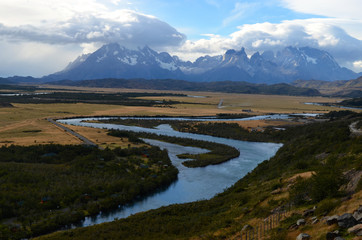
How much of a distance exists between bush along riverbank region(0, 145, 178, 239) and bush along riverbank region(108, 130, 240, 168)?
276 inches

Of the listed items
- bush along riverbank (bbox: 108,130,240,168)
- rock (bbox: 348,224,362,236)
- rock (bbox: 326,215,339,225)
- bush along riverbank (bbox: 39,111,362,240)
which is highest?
rock (bbox: 348,224,362,236)

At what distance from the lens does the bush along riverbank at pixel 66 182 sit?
42.1 meters

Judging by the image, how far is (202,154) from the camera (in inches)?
A: 3273

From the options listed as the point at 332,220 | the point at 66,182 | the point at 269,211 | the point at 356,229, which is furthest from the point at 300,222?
the point at 66,182

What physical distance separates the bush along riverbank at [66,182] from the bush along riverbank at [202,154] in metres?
7.02

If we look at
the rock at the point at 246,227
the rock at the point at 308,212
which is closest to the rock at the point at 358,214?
the rock at the point at 308,212

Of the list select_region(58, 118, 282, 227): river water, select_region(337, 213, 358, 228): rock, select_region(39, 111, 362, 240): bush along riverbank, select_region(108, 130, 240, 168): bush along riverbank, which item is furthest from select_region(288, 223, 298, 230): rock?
select_region(108, 130, 240, 168): bush along riverbank

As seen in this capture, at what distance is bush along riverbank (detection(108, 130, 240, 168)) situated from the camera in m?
74.9

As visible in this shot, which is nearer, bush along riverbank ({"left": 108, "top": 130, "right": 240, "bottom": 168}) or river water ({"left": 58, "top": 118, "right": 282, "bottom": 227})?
river water ({"left": 58, "top": 118, "right": 282, "bottom": 227})

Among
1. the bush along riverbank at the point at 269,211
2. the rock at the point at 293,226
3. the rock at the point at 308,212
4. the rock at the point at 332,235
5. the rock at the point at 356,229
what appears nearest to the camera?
the rock at the point at 356,229

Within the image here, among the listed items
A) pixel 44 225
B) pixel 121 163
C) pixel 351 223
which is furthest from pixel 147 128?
pixel 351 223

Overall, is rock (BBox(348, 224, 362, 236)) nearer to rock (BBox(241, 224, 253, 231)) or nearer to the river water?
rock (BBox(241, 224, 253, 231))

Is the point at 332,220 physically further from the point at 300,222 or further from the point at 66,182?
the point at 66,182

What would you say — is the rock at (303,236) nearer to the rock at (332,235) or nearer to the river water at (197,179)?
the rock at (332,235)
